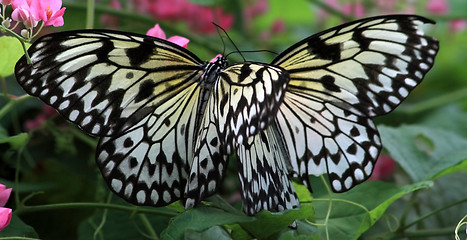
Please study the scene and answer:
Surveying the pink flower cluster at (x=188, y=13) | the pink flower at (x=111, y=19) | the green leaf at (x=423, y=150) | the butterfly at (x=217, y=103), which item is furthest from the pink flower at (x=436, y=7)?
the butterfly at (x=217, y=103)

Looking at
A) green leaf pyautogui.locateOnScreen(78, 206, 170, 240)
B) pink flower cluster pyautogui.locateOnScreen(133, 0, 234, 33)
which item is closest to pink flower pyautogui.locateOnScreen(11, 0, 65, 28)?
green leaf pyautogui.locateOnScreen(78, 206, 170, 240)

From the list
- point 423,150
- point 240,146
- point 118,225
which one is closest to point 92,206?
point 118,225

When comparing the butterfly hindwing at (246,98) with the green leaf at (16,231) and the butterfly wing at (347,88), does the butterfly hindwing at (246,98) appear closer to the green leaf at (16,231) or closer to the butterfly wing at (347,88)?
the butterfly wing at (347,88)

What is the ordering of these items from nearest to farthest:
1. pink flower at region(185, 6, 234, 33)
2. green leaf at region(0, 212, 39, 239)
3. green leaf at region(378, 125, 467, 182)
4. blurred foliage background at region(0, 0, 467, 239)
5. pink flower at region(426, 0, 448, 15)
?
Result: green leaf at region(0, 212, 39, 239)
blurred foliage background at region(0, 0, 467, 239)
green leaf at region(378, 125, 467, 182)
pink flower at region(185, 6, 234, 33)
pink flower at region(426, 0, 448, 15)

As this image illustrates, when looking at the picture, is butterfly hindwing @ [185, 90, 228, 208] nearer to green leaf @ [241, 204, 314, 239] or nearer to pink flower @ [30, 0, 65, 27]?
green leaf @ [241, 204, 314, 239]

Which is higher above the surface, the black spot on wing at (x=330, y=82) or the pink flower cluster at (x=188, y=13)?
the pink flower cluster at (x=188, y=13)

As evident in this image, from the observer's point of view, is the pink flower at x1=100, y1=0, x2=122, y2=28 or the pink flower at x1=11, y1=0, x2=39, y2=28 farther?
the pink flower at x1=100, y1=0, x2=122, y2=28

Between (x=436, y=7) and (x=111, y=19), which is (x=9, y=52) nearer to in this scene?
(x=111, y=19)
